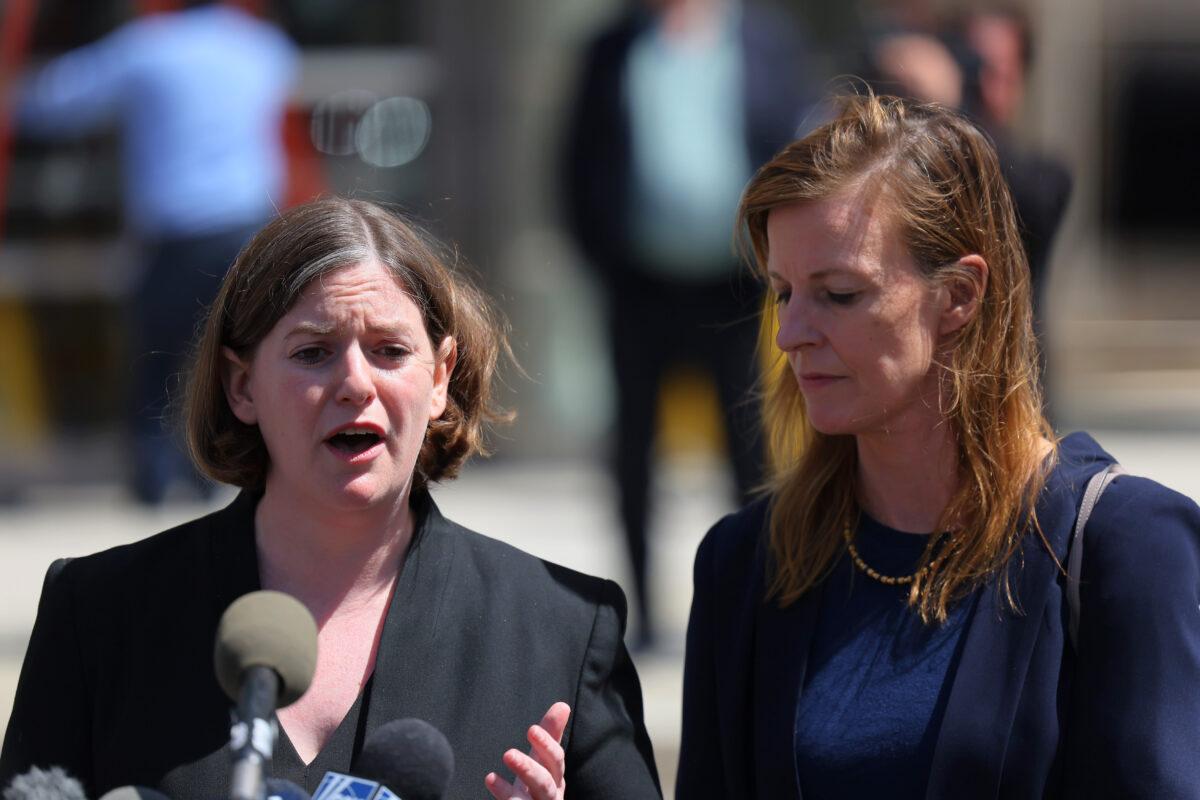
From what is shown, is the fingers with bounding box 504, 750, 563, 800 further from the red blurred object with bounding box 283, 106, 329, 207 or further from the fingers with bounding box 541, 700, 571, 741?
the red blurred object with bounding box 283, 106, 329, 207

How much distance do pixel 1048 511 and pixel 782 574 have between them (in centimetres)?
44

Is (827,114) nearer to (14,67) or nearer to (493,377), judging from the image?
(493,377)

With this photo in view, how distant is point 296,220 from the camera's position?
9.63 ft

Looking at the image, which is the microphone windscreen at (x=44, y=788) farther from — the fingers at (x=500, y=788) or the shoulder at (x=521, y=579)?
the shoulder at (x=521, y=579)

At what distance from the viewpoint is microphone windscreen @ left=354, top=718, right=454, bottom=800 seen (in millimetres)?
2285

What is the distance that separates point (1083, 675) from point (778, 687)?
18.3 inches

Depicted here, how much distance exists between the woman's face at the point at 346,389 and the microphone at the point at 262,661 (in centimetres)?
64

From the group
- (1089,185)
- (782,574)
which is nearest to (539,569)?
(782,574)

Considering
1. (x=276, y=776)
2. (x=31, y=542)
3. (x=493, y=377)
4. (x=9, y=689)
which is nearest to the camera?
(x=276, y=776)

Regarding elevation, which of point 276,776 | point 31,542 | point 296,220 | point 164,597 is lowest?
point 31,542

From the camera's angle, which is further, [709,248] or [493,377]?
[709,248]

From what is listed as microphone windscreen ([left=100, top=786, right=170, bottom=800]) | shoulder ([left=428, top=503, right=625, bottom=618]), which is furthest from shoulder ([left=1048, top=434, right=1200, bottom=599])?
microphone windscreen ([left=100, top=786, right=170, bottom=800])

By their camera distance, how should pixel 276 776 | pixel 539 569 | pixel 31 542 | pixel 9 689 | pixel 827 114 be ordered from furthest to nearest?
pixel 31 542, pixel 9 689, pixel 827 114, pixel 539 569, pixel 276 776

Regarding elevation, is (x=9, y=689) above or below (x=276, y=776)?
below
